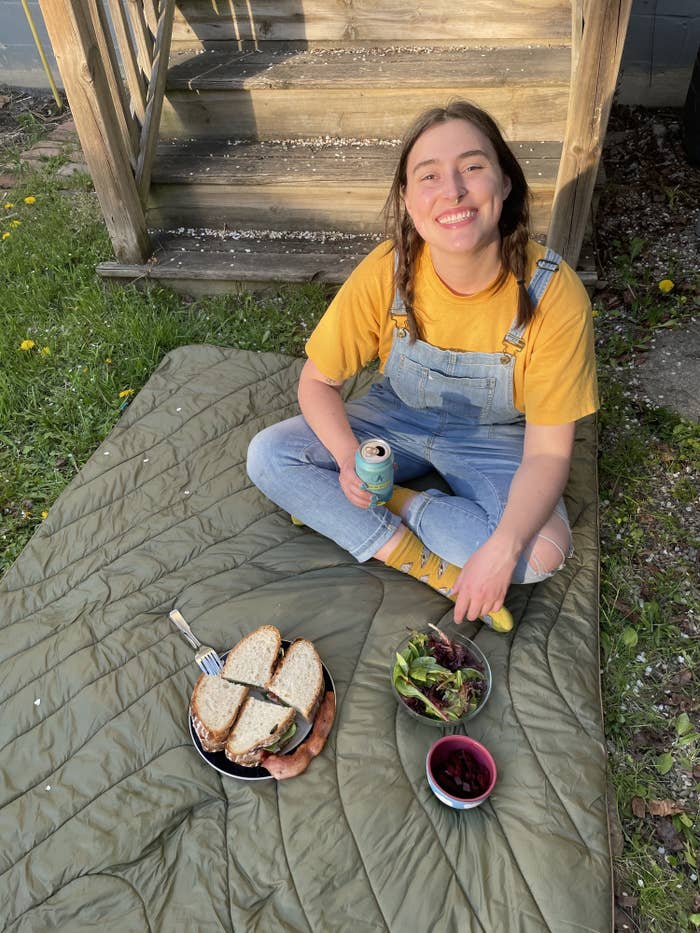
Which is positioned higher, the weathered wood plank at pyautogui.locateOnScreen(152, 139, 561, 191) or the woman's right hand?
the weathered wood plank at pyautogui.locateOnScreen(152, 139, 561, 191)

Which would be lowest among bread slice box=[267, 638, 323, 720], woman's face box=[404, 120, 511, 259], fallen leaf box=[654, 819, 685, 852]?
fallen leaf box=[654, 819, 685, 852]

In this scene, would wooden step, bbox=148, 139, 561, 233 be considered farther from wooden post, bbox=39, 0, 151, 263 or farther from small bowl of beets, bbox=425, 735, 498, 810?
small bowl of beets, bbox=425, 735, 498, 810

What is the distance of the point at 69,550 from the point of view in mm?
2291

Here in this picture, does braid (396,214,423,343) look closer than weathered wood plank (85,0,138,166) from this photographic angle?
Yes

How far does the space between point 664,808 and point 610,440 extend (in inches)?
52.6

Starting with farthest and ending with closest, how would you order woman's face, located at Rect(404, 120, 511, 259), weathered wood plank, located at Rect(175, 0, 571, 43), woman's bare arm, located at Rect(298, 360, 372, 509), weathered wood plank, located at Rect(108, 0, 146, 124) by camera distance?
weathered wood plank, located at Rect(175, 0, 571, 43), weathered wood plank, located at Rect(108, 0, 146, 124), woman's bare arm, located at Rect(298, 360, 372, 509), woman's face, located at Rect(404, 120, 511, 259)

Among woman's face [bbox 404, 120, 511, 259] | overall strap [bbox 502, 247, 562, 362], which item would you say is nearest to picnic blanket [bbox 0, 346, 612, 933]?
overall strap [bbox 502, 247, 562, 362]

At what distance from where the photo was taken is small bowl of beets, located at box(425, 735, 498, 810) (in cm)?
159

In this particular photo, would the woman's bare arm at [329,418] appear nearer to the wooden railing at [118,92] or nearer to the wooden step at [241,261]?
the wooden step at [241,261]

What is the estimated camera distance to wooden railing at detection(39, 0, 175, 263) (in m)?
2.87

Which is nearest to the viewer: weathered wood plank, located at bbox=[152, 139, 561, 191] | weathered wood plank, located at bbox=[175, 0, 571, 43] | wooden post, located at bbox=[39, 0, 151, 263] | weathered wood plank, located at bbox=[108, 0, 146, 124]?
wooden post, located at bbox=[39, 0, 151, 263]

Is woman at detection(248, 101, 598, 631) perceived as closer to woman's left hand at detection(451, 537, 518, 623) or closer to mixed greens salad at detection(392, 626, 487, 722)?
woman's left hand at detection(451, 537, 518, 623)

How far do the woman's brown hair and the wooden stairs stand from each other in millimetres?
1302

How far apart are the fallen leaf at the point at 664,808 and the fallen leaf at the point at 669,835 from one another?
0.02 meters
